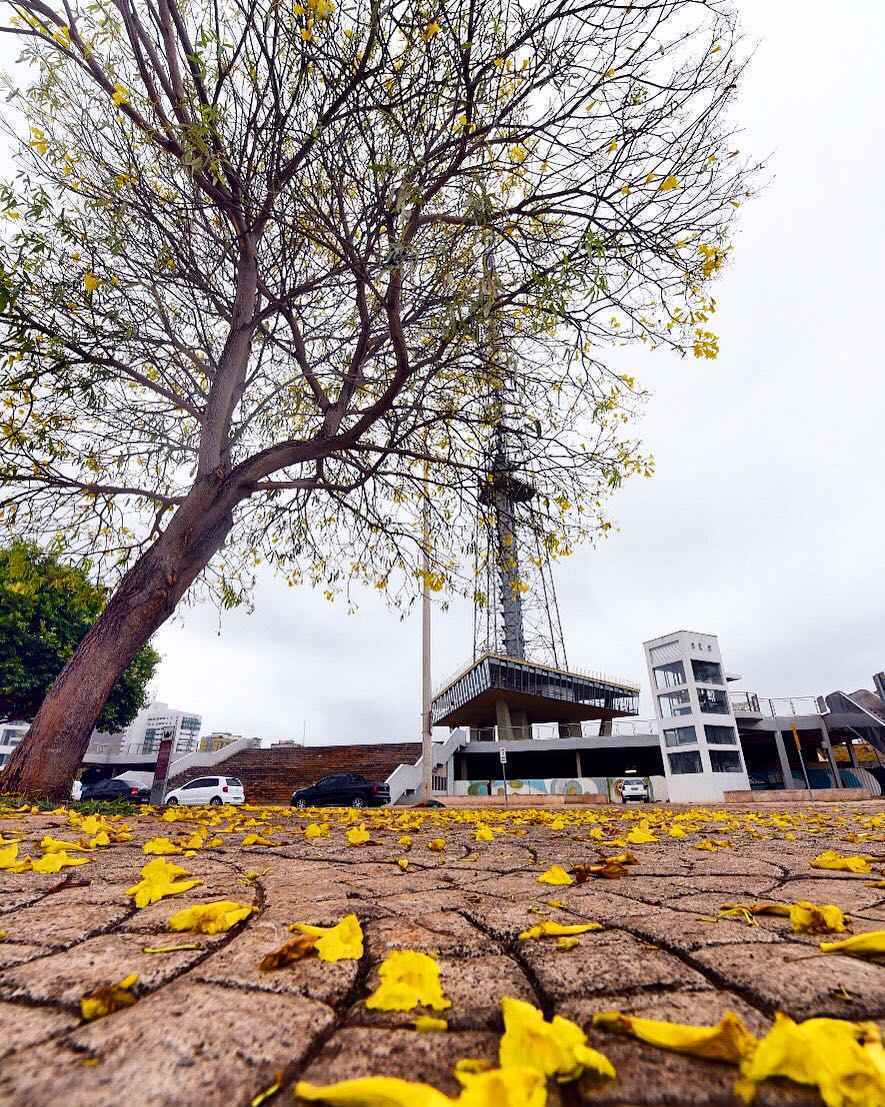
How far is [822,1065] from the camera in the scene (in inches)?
23.5

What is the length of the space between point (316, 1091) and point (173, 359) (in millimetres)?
7601

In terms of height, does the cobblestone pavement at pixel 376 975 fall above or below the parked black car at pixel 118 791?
below

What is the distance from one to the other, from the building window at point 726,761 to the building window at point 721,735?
390mm

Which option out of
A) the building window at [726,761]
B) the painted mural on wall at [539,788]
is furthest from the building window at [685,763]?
the painted mural on wall at [539,788]

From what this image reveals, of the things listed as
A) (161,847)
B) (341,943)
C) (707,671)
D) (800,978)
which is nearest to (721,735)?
(707,671)

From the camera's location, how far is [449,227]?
5293mm

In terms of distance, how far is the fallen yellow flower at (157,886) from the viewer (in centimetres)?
155

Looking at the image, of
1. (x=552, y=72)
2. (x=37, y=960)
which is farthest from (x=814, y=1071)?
(x=552, y=72)

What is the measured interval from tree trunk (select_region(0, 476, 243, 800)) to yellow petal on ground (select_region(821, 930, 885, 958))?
555cm

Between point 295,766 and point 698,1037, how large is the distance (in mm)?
24419

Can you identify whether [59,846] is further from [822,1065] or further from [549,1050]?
[822,1065]

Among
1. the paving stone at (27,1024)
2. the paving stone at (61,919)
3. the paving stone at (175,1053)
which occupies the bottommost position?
the paving stone at (27,1024)

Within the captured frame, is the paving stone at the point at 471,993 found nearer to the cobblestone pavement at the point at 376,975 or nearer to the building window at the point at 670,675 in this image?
the cobblestone pavement at the point at 376,975

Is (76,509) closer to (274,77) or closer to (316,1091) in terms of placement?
(274,77)
